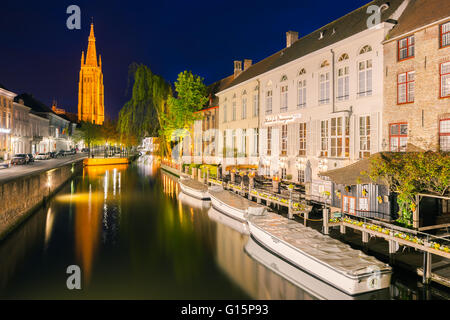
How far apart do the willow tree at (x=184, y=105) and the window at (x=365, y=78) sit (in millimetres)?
27963

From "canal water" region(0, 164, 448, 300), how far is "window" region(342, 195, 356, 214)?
4.68 metres

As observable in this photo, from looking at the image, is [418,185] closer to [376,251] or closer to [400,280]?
[376,251]

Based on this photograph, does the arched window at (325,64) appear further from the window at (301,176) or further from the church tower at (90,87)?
the church tower at (90,87)

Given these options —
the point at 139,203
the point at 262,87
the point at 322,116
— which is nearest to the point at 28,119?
the point at 139,203

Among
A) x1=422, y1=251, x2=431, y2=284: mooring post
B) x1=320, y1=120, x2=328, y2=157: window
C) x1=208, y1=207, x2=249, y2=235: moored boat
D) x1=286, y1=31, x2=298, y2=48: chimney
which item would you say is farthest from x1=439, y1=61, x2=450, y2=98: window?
x1=286, y1=31, x2=298, y2=48: chimney

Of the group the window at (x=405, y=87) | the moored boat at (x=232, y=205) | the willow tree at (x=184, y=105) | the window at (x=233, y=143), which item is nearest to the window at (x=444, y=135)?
the window at (x=405, y=87)

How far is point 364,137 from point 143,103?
32.9m

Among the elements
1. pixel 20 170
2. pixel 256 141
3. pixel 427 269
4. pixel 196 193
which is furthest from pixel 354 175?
pixel 20 170

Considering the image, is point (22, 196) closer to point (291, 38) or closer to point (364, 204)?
point (364, 204)

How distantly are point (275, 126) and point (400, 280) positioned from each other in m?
19.5

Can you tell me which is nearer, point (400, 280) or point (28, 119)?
point (400, 280)

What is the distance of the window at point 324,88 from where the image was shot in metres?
22.7
